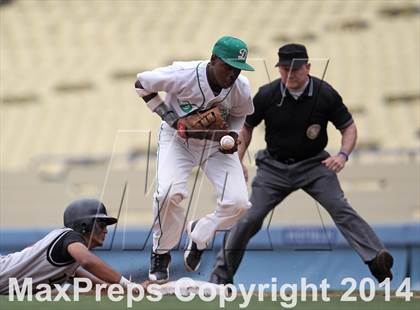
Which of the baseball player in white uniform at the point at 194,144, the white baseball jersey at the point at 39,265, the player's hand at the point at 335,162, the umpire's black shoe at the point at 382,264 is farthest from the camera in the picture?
the player's hand at the point at 335,162

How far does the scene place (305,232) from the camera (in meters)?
9.77

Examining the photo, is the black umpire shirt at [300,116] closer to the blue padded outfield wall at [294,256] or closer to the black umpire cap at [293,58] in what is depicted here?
the black umpire cap at [293,58]

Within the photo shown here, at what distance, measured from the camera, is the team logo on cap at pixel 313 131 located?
318 inches

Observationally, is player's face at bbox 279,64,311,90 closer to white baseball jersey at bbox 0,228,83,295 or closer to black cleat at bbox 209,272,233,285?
black cleat at bbox 209,272,233,285

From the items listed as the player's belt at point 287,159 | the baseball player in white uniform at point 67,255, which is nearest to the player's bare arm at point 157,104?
the baseball player in white uniform at point 67,255

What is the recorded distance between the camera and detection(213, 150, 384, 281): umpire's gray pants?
7984mm

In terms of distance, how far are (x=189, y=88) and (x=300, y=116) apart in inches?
54.6

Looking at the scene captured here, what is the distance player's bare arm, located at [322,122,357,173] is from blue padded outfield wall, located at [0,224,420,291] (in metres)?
1.12

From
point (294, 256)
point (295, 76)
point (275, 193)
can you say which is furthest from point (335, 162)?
point (294, 256)

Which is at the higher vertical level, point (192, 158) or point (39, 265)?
point (192, 158)

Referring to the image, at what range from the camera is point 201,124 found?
6988 millimetres

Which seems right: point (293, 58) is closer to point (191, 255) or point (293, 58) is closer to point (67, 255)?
point (191, 255)

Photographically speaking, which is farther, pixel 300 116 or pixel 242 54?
pixel 300 116

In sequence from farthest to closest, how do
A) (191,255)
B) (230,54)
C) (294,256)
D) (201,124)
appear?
(294,256), (191,255), (201,124), (230,54)
